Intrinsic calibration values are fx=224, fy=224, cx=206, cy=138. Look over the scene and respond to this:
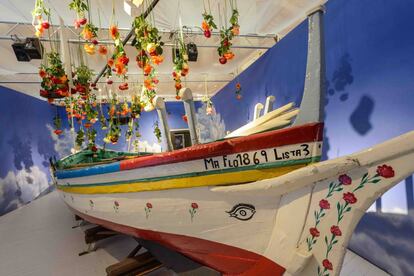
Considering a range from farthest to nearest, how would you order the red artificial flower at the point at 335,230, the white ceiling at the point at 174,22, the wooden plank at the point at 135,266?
the white ceiling at the point at 174,22 < the wooden plank at the point at 135,266 < the red artificial flower at the point at 335,230

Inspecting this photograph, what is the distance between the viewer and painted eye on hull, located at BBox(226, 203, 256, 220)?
3.95 feet

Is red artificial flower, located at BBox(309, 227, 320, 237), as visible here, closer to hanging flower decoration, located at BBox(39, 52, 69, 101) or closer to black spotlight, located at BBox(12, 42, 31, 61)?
hanging flower decoration, located at BBox(39, 52, 69, 101)

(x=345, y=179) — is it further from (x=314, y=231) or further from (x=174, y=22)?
(x=174, y=22)

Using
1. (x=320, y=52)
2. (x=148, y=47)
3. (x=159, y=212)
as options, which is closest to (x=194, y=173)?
(x=159, y=212)

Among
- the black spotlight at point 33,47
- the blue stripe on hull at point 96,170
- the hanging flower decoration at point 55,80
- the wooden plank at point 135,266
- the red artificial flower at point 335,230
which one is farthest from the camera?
the black spotlight at point 33,47

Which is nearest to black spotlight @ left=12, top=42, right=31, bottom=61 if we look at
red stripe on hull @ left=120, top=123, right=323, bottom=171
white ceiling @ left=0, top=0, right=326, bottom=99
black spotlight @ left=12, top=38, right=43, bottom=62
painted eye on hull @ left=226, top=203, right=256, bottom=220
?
black spotlight @ left=12, top=38, right=43, bottom=62

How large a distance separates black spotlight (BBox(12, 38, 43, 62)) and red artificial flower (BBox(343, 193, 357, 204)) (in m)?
5.37

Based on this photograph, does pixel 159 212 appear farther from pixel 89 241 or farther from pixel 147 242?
pixel 89 241

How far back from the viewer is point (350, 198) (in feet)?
3.12

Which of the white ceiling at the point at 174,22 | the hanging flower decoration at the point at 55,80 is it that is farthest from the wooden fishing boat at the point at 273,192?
the white ceiling at the point at 174,22

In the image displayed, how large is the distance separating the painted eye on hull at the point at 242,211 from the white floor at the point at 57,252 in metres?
1.30

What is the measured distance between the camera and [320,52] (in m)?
1.04

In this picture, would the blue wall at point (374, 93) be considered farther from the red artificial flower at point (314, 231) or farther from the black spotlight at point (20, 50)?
the black spotlight at point (20, 50)

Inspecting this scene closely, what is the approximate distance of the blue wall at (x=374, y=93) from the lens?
1866 mm
